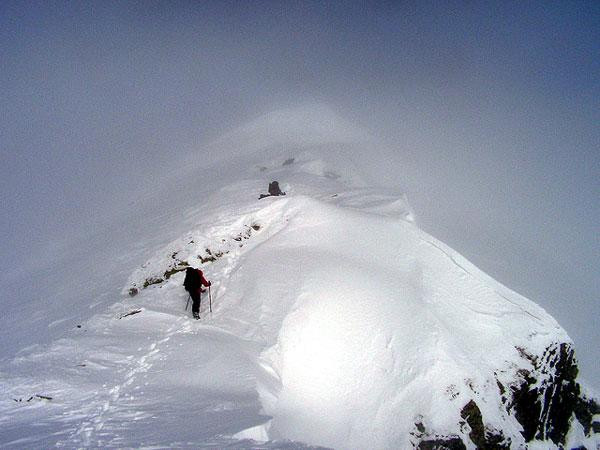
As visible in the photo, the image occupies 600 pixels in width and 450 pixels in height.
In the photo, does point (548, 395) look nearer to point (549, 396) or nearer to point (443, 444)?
point (549, 396)

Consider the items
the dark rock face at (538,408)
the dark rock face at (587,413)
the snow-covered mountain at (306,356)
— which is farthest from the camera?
the dark rock face at (587,413)

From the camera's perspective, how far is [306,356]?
1151 cm

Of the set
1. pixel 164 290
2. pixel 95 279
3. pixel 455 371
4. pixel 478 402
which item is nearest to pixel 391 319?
pixel 455 371

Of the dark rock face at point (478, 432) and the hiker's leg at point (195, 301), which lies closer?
the dark rock face at point (478, 432)

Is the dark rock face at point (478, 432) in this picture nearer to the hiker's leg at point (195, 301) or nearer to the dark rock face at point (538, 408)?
the dark rock face at point (538, 408)

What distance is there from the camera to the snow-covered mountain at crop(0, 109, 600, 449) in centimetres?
707

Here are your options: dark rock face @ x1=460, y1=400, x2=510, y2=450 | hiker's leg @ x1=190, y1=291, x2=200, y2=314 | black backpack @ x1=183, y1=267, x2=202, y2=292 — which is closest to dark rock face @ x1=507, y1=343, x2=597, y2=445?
dark rock face @ x1=460, y1=400, x2=510, y2=450

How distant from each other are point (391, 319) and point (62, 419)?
10.0 meters

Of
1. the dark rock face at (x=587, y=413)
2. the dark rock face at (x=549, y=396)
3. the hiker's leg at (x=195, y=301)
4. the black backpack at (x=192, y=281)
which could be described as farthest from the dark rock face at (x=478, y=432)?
the black backpack at (x=192, y=281)

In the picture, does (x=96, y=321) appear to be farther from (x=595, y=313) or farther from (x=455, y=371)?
(x=595, y=313)

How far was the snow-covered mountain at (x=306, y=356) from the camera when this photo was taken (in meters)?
7.07

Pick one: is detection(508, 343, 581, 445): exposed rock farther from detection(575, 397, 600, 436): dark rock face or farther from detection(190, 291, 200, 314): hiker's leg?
detection(190, 291, 200, 314): hiker's leg

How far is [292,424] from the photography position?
9219 millimetres

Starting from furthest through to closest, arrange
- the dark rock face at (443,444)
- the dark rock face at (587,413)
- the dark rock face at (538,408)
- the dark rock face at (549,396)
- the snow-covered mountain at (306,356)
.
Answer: the dark rock face at (587,413) → the dark rock face at (549,396) → the dark rock face at (538,408) → the dark rock face at (443,444) → the snow-covered mountain at (306,356)
